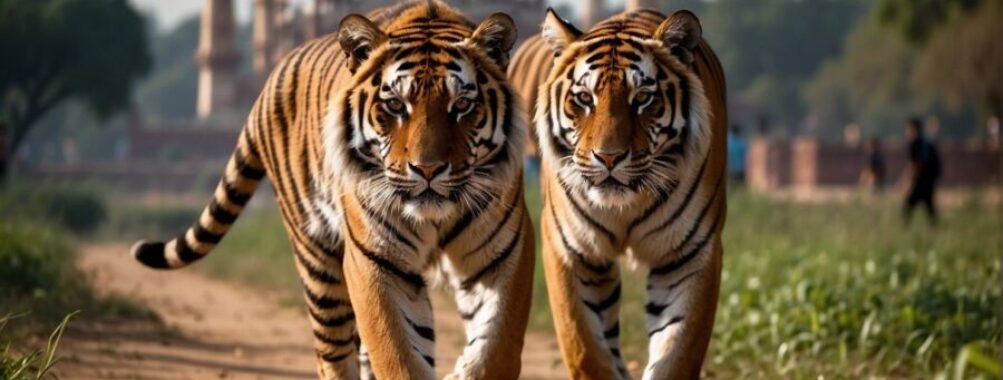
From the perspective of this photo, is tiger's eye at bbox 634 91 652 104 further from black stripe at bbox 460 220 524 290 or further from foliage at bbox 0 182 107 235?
foliage at bbox 0 182 107 235

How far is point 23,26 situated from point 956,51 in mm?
18559

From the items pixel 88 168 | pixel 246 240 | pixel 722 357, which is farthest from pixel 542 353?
pixel 88 168

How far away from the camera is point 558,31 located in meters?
5.39

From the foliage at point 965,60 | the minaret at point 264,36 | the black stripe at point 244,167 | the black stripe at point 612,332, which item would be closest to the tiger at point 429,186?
the black stripe at point 612,332

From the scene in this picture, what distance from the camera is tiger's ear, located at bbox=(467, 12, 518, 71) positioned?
4.88 m

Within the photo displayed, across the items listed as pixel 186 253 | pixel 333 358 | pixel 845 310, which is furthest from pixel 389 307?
pixel 845 310

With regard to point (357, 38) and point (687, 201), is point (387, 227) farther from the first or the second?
point (687, 201)

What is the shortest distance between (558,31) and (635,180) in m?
0.55

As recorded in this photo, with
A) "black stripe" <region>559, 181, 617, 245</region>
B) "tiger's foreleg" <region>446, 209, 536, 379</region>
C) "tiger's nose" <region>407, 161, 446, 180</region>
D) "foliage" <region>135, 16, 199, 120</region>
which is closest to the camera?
"tiger's nose" <region>407, 161, 446, 180</region>

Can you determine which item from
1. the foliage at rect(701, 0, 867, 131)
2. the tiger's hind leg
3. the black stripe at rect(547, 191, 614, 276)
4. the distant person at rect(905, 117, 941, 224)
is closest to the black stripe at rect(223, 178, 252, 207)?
the tiger's hind leg

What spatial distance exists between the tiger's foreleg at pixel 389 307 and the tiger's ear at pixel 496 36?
56 centimetres

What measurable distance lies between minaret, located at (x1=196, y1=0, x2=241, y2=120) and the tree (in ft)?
35.3

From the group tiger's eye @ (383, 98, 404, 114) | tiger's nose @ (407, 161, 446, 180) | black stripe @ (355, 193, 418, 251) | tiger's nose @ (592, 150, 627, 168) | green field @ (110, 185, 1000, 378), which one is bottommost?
green field @ (110, 185, 1000, 378)

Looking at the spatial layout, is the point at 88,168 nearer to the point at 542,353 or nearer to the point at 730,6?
the point at 730,6
